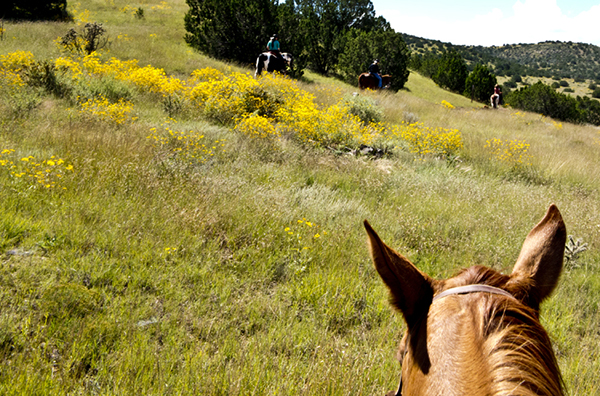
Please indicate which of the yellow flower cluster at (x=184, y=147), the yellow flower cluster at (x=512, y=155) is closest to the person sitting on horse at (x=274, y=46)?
the yellow flower cluster at (x=512, y=155)

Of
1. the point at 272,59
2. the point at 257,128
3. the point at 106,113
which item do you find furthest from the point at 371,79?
the point at 106,113

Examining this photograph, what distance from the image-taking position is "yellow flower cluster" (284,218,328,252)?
135 inches

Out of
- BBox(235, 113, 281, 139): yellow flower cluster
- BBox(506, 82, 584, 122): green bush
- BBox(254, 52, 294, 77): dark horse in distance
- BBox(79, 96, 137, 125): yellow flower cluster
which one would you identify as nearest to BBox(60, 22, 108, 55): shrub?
BBox(254, 52, 294, 77): dark horse in distance

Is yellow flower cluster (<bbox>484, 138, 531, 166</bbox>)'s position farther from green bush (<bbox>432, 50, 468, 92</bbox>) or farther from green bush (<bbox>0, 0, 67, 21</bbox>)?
green bush (<bbox>432, 50, 468, 92</bbox>)

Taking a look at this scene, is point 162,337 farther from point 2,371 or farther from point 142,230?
point 142,230

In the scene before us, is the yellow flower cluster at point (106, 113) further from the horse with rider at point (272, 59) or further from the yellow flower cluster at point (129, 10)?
the yellow flower cluster at point (129, 10)

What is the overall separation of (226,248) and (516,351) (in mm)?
2890

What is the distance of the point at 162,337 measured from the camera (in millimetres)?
2232

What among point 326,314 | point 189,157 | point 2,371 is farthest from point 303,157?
point 2,371

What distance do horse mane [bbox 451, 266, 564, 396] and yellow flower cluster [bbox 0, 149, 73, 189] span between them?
12.9ft

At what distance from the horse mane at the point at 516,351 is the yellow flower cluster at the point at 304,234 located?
243 cm

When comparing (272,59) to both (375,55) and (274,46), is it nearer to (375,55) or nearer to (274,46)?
(274,46)

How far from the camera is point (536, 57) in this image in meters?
123

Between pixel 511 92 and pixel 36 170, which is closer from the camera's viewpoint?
pixel 36 170
